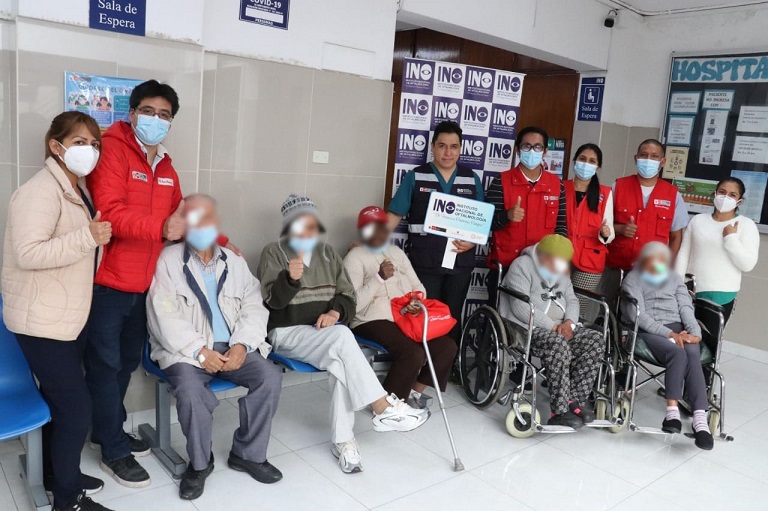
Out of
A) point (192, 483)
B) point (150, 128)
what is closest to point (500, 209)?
point (192, 483)

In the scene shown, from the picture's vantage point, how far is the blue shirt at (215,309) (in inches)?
83.5

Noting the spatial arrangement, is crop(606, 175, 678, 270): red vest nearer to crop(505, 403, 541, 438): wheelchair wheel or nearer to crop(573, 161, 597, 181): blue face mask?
crop(573, 161, 597, 181): blue face mask

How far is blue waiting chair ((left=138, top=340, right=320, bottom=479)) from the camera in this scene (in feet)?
8.13

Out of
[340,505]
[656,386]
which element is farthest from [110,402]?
[656,386]

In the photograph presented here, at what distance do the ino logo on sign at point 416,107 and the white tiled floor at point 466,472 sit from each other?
1.76 metres

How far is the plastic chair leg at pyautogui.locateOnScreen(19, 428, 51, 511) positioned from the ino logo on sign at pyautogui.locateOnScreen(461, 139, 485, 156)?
2.83 metres

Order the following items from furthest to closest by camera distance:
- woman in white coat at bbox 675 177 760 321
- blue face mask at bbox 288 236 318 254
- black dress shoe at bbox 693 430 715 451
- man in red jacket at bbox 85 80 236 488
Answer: black dress shoe at bbox 693 430 715 451
woman in white coat at bbox 675 177 760 321
man in red jacket at bbox 85 80 236 488
blue face mask at bbox 288 236 318 254

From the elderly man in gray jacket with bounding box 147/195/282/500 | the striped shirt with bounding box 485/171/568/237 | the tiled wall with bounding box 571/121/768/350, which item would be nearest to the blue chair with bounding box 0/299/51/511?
the elderly man in gray jacket with bounding box 147/195/282/500

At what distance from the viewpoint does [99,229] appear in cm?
164

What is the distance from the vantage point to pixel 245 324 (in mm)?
2492

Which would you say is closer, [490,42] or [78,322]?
[78,322]

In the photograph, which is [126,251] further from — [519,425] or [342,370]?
[519,425]

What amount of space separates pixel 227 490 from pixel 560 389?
163cm

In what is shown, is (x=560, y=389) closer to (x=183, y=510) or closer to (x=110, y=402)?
(x=183, y=510)
